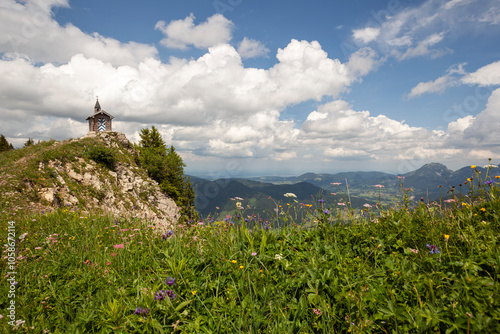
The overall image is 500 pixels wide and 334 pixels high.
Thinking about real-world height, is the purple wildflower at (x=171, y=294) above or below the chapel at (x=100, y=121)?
below

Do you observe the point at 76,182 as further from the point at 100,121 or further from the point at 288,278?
the point at 100,121

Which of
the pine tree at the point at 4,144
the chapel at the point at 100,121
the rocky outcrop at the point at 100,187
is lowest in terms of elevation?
the rocky outcrop at the point at 100,187

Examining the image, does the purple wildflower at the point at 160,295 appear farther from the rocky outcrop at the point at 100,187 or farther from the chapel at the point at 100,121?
the chapel at the point at 100,121

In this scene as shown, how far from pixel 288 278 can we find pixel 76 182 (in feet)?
81.5

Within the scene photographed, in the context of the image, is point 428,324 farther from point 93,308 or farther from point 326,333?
point 93,308

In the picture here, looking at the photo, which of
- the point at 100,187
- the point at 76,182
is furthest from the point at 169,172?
the point at 76,182

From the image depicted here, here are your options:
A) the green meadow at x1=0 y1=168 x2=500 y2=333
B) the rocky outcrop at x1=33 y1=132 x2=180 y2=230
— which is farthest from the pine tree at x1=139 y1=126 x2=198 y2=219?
the green meadow at x1=0 y1=168 x2=500 y2=333

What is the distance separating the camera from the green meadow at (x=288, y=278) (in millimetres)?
2508

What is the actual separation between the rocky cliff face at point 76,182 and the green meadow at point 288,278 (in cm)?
231

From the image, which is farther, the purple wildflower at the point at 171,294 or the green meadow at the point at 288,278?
the purple wildflower at the point at 171,294

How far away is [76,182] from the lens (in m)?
21.3

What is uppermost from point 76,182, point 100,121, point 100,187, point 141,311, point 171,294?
point 100,121

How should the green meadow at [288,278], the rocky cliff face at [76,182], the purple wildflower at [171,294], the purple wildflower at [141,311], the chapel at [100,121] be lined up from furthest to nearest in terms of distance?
the chapel at [100,121]
the rocky cliff face at [76,182]
the purple wildflower at [171,294]
the purple wildflower at [141,311]
the green meadow at [288,278]

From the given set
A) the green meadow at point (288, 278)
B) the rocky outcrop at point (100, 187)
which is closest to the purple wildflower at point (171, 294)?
the green meadow at point (288, 278)
